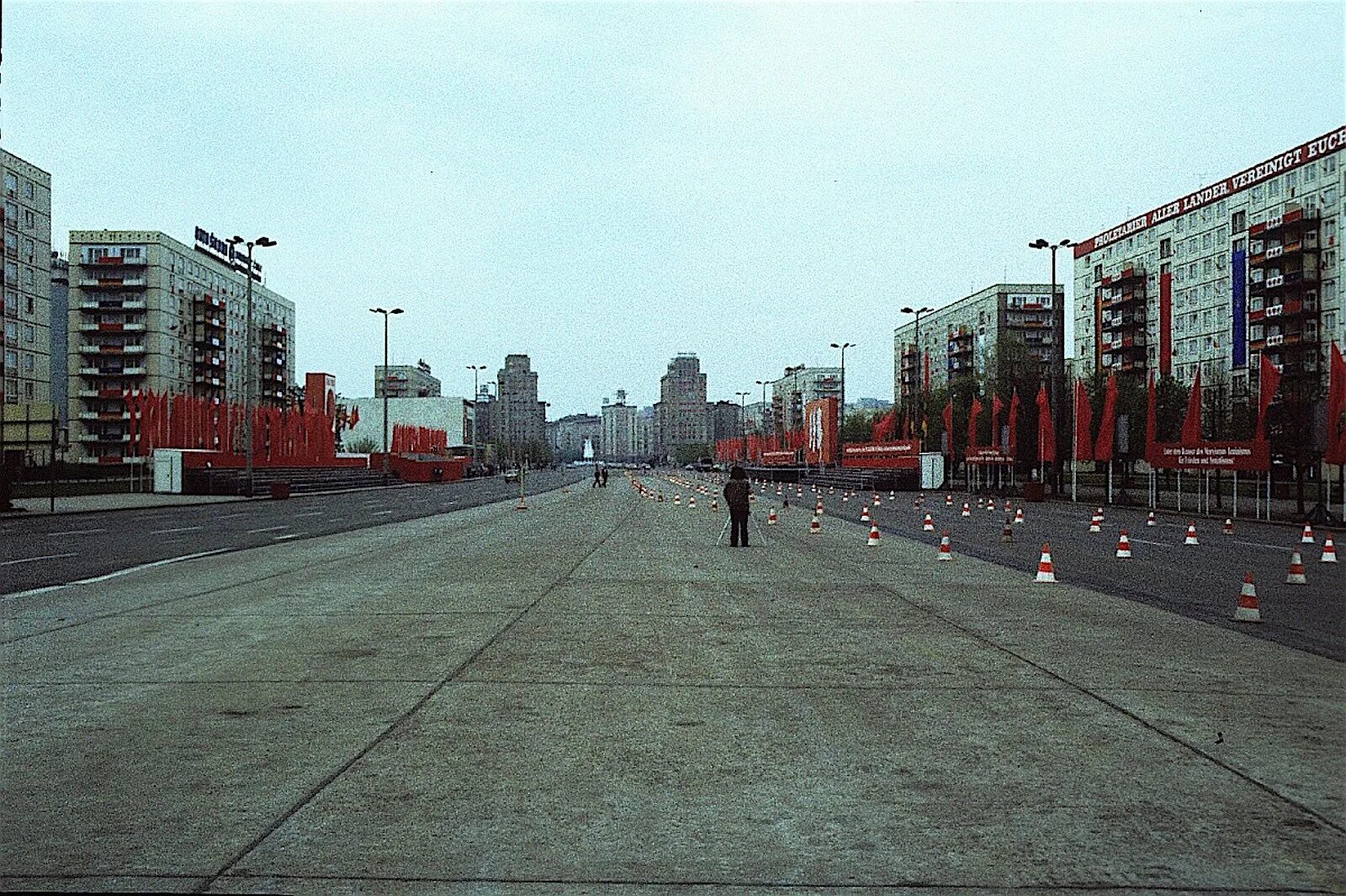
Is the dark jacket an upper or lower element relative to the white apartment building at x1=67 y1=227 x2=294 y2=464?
lower

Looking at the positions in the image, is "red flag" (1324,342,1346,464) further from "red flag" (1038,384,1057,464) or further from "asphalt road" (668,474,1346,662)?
"red flag" (1038,384,1057,464)

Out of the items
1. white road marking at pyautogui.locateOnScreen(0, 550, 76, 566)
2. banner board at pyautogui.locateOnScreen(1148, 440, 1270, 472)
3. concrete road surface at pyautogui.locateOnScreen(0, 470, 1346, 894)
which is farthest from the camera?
banner board at pyautogui.locateOnScreen(1148, 440, 1270, 472)

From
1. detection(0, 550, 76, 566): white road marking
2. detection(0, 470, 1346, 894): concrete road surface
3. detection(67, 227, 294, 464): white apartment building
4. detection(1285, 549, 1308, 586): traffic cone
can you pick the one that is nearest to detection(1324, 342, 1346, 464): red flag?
detection(1285, 549, 1308, 586): traffic cone

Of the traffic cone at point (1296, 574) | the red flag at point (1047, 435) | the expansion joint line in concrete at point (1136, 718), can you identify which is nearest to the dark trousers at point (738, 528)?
the expansion joint line in concrete at point (1136, 718)

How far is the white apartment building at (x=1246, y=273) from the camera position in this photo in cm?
7612

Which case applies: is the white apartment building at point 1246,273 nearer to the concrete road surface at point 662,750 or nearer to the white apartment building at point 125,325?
the concrete road surface at point 662,750

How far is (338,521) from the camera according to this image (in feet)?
106

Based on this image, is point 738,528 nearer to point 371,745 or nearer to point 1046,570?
point 1046,570

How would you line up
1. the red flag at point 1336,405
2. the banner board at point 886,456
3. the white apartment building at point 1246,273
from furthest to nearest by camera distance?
the white apartment building at point 1246,273, the banner board at point 886,456, the red flag at point 1336,405

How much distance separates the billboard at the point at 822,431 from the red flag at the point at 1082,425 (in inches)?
1226

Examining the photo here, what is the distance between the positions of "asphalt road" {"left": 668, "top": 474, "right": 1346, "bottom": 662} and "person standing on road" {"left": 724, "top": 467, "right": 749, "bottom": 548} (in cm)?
383

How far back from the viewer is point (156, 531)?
89.5 feet

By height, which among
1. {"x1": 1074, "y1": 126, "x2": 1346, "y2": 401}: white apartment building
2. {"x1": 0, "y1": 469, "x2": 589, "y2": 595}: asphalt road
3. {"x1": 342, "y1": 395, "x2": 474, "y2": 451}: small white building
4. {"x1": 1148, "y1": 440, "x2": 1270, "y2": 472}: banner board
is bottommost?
{"x1": 0, "y1": 469, "x2": 589, "y2": 595}: asphalt road

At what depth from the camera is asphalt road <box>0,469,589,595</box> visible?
17875mm
